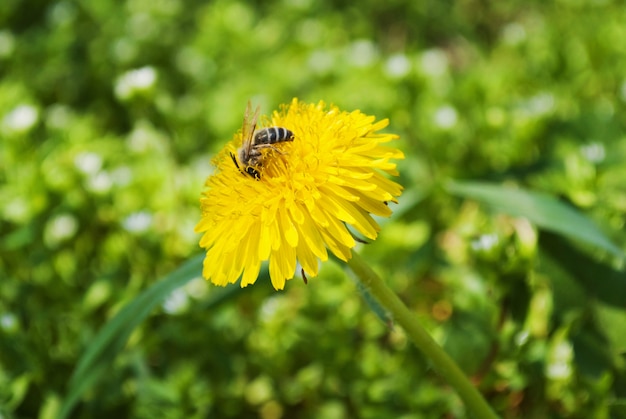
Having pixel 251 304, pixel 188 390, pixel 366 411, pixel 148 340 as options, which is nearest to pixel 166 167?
pixel 251 304

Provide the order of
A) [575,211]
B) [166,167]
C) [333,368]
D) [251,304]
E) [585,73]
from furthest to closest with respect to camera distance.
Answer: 1. [585,73]
2. [166,167]
3. [251,304]
4. [333,368]
5. [575,211]

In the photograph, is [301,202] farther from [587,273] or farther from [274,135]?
[587,273]

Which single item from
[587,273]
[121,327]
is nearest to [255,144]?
[121,327]

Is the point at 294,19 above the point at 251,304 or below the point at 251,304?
above

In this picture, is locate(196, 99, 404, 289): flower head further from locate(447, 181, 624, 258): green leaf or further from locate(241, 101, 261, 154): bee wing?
locate(447, 181, 624, 258): green leaf

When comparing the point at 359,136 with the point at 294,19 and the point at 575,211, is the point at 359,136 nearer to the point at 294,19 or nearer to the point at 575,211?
the point at 575,211

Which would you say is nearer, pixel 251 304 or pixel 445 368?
pixel 445 368

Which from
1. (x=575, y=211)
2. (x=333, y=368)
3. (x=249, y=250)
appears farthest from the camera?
(x=333, y=368)
